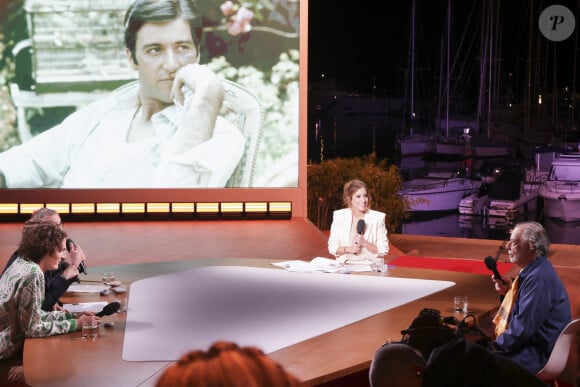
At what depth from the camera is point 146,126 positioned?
973 cm

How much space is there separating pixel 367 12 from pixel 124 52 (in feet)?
43.9

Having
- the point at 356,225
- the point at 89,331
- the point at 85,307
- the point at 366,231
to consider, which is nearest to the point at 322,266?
the point at 356,225

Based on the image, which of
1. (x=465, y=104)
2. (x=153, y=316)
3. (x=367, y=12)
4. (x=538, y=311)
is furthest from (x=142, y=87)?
(x=465, y=104)

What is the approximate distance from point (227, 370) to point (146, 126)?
890 centimetres

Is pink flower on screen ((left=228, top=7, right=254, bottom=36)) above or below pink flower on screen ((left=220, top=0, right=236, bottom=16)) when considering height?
below

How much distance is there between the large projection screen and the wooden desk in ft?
20.2

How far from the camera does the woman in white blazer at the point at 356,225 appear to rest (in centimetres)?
539

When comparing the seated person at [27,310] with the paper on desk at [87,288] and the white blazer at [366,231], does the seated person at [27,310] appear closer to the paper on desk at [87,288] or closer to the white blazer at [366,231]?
the paper on desk at [87,288]

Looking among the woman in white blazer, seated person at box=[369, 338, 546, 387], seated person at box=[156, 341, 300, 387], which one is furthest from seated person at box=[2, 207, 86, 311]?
seated person at box=[156, 341, 300, 387]

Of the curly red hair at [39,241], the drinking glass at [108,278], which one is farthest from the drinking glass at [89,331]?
the drinking glass at [108,278]

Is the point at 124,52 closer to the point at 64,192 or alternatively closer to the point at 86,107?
the point at 86,107

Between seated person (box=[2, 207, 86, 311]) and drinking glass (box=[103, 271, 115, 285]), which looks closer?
seated person (box=[2, 207, 86, 311])

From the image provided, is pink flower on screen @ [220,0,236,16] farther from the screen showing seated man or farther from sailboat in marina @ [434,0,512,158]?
sailboat in marina @ [434,0,512,158]

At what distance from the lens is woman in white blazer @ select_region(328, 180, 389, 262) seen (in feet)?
17.7
